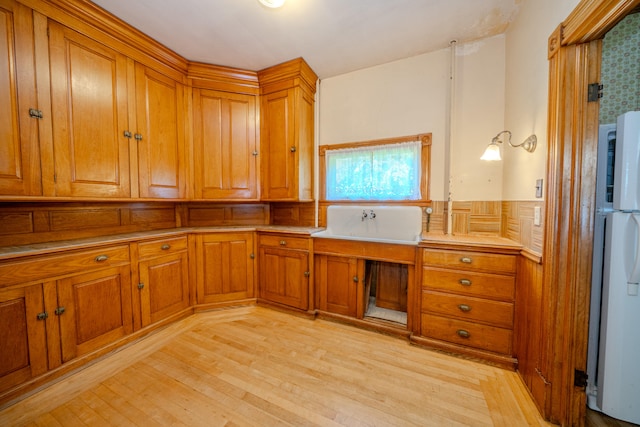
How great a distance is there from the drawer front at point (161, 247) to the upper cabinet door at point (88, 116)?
47 centimetres

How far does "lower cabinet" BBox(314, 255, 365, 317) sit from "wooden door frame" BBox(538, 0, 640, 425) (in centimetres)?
127

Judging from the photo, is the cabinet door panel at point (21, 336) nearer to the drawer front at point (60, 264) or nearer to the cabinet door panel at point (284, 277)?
the drawer front at point (60, 264)

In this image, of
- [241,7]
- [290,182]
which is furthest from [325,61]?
[290,182]

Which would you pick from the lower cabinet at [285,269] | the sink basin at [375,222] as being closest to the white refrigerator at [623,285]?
the sink basin at [375,222]

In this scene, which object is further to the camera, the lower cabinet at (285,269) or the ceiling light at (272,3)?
the lower cabinet at (285,269)

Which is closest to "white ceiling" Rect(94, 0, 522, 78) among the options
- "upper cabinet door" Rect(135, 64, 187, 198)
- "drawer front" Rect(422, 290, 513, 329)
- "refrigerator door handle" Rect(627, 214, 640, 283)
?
"upper cabinet door" Rect(135, 64, 187, 198)

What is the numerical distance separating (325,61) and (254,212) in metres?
1.92

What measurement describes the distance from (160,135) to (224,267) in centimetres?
145

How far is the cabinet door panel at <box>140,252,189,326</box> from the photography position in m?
A: 2.00

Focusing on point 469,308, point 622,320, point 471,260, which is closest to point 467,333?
point 469,308

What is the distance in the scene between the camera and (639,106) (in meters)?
1.38

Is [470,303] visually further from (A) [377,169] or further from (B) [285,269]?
(B) [285,269]

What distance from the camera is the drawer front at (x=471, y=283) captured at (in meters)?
1.63

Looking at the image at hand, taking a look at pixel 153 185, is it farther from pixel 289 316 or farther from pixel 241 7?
pixel 289 316
